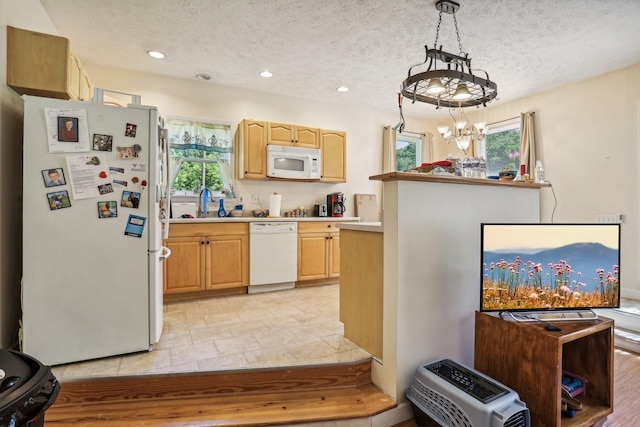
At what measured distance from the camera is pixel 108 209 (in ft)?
6.98

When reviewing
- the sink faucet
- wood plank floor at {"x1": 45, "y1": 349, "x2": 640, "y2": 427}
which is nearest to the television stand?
wood plank floor at {"x1": 45, "y1": 349, "x2": 640, "y2": 427}

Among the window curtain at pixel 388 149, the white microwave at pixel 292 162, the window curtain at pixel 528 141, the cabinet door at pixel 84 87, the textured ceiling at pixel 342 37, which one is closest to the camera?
the textured ceiling at pixel 342 37

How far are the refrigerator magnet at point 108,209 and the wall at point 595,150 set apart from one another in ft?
13.3

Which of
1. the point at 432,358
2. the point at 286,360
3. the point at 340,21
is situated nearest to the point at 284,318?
the point at 286,360

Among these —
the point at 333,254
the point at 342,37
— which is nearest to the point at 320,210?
the point at 333,254

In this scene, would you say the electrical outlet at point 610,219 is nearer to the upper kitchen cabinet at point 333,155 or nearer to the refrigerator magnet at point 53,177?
the upper kitchen cabinet at point 333,155

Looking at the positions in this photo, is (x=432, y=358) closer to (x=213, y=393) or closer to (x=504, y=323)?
(x=504, y=323)

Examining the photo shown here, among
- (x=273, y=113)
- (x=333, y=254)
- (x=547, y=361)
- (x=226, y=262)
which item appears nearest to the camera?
(x=547, y=361)

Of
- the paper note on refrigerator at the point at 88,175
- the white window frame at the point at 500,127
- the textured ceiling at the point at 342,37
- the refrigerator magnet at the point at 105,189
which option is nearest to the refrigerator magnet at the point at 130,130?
the paper note on refrigerator at the point at 88,175

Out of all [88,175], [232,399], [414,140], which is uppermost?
[414,140]

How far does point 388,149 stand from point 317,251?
229 cm

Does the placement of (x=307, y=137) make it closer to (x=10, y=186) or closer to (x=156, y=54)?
(x=156, y=54)

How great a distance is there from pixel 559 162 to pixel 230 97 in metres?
4.58

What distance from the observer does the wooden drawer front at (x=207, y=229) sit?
3545mm
